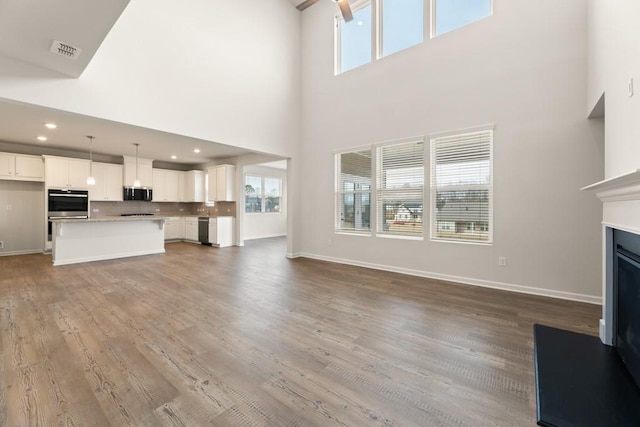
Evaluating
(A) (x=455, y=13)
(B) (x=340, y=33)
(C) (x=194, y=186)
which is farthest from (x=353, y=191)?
(C) (x=194, y=186)

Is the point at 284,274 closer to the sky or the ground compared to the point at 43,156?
closer to the ground

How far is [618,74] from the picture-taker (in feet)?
7.02

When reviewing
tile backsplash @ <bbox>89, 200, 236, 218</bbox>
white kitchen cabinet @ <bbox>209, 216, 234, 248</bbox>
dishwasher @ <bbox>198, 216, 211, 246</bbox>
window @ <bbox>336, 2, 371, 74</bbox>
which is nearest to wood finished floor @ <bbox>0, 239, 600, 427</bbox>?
white kitchen cabinet @ <bbox>209, 216, 234, 248</bbox>

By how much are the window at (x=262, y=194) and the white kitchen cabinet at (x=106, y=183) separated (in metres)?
3.68

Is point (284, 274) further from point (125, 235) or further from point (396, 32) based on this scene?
point (396, 32)

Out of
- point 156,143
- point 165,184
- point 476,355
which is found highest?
point 156,143

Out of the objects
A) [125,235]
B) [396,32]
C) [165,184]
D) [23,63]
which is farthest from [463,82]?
[165,184]

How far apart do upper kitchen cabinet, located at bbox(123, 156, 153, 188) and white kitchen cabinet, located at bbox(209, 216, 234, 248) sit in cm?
224

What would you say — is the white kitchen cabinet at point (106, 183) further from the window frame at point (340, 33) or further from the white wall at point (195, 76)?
the window frame at point (340, 33)

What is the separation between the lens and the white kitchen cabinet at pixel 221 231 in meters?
7.85

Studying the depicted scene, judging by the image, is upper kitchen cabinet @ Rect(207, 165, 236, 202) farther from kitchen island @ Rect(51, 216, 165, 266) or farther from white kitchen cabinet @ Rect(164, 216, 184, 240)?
kitchen island @ Rect(51, 216, 165, 266)

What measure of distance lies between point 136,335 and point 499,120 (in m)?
5.28

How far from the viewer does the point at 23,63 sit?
3027mm

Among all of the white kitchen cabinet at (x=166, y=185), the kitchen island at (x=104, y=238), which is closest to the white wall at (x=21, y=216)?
the kitchen island at (x=104, y=238)
